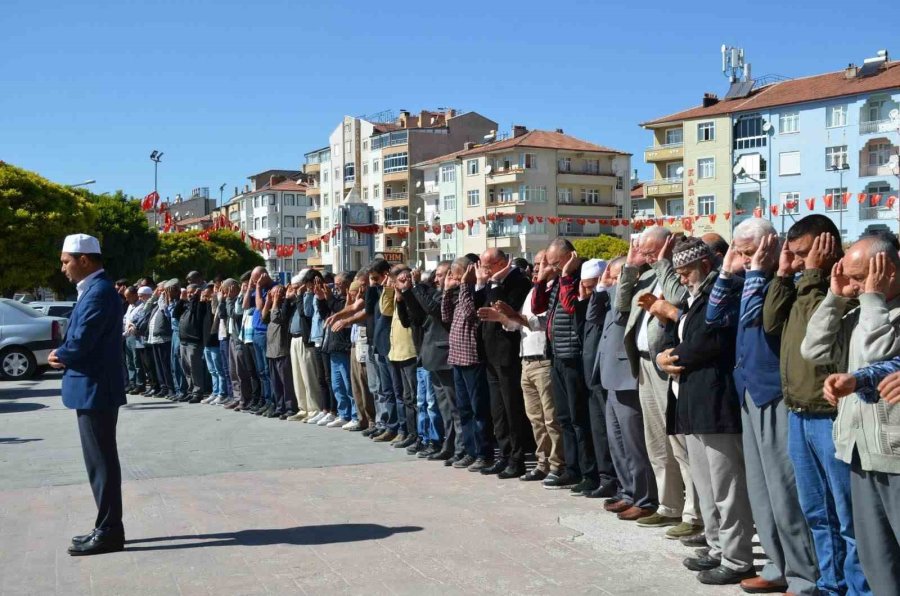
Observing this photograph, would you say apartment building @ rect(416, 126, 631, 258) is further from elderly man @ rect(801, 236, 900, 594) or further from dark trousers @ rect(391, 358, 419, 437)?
elderly man @ rect(801, 236, 900, 594)

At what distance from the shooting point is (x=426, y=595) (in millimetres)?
5793

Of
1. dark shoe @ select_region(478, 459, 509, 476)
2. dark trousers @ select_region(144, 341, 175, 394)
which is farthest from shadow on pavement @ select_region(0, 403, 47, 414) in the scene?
dark shoe @ select_region(478, 459, 509, 476)

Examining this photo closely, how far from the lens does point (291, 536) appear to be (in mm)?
7328

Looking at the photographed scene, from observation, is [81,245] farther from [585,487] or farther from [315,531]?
[585,487]

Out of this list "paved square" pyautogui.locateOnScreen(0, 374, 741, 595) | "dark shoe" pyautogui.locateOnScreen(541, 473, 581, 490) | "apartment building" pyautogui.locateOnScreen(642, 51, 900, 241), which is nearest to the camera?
"paved square" pyautogui.locateOnScreen(0, 374, 741, 595)

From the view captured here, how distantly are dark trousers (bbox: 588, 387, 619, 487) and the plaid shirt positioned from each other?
1758mm

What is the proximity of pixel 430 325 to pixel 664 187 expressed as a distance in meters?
71.1

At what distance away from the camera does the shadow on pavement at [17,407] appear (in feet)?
53.7

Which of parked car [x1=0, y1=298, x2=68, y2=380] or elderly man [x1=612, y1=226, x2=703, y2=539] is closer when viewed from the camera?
elderly man [x1=612, y1=226, x2=703, y2=539]

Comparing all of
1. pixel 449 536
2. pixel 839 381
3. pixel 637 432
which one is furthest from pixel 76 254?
pixel 839 381

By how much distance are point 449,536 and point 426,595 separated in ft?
4.61

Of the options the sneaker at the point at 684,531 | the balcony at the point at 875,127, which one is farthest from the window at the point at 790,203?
the sneaker at the point at 684,531

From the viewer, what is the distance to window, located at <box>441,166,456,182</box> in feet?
315

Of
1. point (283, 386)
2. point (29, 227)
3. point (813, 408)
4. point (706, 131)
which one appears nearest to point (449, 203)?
point (706, 131)
